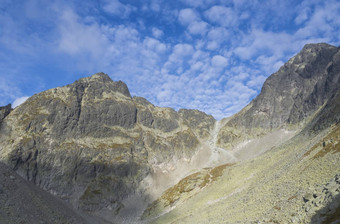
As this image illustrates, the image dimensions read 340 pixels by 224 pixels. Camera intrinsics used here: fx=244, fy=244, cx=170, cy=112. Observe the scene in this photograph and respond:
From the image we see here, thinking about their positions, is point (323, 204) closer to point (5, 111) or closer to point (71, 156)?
point (71, 156)

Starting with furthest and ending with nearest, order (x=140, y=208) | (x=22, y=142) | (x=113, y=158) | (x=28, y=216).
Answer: (x=113, y=158) < (x=22, y=142) < (x=140, y=208) < (x=28, y=216)

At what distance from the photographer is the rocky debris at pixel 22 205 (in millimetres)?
36375

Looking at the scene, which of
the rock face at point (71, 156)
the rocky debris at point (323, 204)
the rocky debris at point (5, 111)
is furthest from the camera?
the rocky debris at point (5, 111)

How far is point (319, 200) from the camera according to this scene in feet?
103

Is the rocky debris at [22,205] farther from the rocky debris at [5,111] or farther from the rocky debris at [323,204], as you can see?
the rocky debris at [5,111]

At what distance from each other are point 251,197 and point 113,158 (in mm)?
140307

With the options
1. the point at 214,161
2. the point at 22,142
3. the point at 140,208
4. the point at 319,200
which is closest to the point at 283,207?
the point at 319,200

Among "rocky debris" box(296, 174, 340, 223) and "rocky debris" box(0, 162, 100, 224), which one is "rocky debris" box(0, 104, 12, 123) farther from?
"rocky debris" box(296, 174, 340, 223)

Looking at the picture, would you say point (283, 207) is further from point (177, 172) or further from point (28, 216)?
point (177, 172)

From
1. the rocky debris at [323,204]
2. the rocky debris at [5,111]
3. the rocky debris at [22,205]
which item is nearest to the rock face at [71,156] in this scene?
the rocky debris at [5,111]

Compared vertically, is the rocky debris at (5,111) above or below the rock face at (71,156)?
above

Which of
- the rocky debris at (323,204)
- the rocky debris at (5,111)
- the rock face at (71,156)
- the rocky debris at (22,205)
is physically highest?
the rocky debris at (5,111)

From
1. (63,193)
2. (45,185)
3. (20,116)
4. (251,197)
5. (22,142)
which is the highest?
(20,116)

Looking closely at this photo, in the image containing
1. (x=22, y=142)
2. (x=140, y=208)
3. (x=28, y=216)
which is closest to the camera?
(x=28, y=216)
